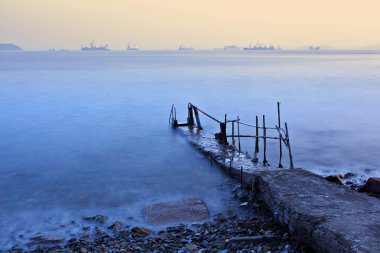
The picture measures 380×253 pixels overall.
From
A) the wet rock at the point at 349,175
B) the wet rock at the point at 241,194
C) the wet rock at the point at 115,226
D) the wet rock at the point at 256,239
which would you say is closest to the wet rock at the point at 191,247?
the wet rock at the point at 256,239

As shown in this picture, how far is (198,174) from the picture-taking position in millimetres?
13766

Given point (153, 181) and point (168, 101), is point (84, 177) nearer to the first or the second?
point (153, 181)

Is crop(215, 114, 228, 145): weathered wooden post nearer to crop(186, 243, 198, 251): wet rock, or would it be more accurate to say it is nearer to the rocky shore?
the rocky shore

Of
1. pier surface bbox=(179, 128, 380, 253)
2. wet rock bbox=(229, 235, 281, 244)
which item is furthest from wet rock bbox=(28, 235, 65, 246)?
pier surface bbox=(179, 128, 380, 253)

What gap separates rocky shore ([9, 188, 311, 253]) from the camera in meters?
7.53

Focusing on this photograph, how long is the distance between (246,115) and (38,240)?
22.1 metres

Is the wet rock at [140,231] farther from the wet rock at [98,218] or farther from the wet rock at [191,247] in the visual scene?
the wet rock at [191,247]

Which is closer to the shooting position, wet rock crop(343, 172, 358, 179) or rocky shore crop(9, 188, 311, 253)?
rocky shore crop(9, 188, 311, 253)

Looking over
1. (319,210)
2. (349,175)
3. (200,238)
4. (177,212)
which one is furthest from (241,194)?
(349,175)

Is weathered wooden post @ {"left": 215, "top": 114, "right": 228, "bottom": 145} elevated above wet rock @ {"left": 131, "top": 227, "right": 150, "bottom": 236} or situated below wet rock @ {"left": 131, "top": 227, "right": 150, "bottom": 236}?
above

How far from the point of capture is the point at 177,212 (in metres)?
10.2

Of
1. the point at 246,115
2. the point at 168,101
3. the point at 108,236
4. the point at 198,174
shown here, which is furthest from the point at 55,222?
the point at 168,101

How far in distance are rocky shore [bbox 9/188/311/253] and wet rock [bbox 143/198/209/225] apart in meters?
0.42

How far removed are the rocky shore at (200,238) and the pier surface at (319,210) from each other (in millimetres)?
322
